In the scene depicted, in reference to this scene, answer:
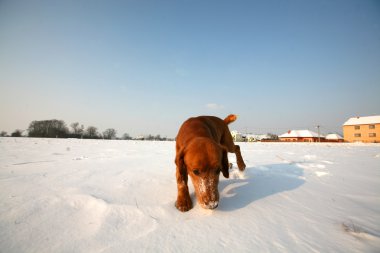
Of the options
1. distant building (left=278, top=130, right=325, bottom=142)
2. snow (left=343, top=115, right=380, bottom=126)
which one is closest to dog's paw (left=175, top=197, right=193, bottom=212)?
snow (left=343, top=115, right=380, bottom=126)

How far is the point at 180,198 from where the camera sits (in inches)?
91.6

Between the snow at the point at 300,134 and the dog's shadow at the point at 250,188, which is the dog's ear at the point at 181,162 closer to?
the dog's shadow at the point at 250,188

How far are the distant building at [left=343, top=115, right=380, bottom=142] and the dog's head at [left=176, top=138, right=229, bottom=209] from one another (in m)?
91.6

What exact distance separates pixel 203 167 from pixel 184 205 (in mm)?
492

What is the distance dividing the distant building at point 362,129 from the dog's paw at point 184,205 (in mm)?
91848

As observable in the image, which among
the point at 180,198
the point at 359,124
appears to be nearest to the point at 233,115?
the point at 180,198

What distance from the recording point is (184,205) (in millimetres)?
2248

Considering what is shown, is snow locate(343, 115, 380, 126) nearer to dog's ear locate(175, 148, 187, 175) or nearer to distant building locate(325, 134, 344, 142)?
distant building locate(325, 134, 344, 142)

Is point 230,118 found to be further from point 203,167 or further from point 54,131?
point 54,131

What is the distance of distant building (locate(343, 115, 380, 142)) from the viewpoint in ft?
229

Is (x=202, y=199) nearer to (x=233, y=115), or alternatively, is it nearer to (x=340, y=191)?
(x=340, y=191)

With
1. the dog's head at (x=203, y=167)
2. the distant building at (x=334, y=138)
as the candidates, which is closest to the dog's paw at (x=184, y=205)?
the dog's head at (x=203, y=167)

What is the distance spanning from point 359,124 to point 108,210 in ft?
315

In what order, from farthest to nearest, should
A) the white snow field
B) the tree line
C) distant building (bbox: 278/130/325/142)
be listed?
distant building (bbox: 278/130/325/142) < the tree line < the white snow field
